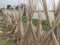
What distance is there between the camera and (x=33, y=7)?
6988 mm

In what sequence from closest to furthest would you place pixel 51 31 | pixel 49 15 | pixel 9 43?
pixel 51 31, pixel 49 15, pixel 9 43

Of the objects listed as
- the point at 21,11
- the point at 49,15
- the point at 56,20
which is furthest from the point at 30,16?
the point at 21,11

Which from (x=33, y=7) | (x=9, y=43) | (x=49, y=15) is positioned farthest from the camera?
(x=9, y=43)

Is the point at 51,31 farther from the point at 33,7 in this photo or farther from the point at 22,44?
the point at 22,44

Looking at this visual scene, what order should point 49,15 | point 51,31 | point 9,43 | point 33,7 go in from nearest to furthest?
point 51,31 < point 49,15 < point 33,7 < point 9,43

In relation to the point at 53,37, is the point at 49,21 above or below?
above

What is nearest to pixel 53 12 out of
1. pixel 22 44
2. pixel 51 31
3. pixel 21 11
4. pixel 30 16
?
pixel 51 31

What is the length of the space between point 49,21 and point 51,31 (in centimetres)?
42

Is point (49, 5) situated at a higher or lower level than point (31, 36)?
higher

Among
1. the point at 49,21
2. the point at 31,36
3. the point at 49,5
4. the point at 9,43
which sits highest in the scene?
the point at 49,5

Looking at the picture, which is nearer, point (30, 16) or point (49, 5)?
point (49, 5)

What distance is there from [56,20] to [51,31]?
0.34 metres

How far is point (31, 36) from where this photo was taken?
6992 mm

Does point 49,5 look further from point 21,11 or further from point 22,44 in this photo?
point 21,11
